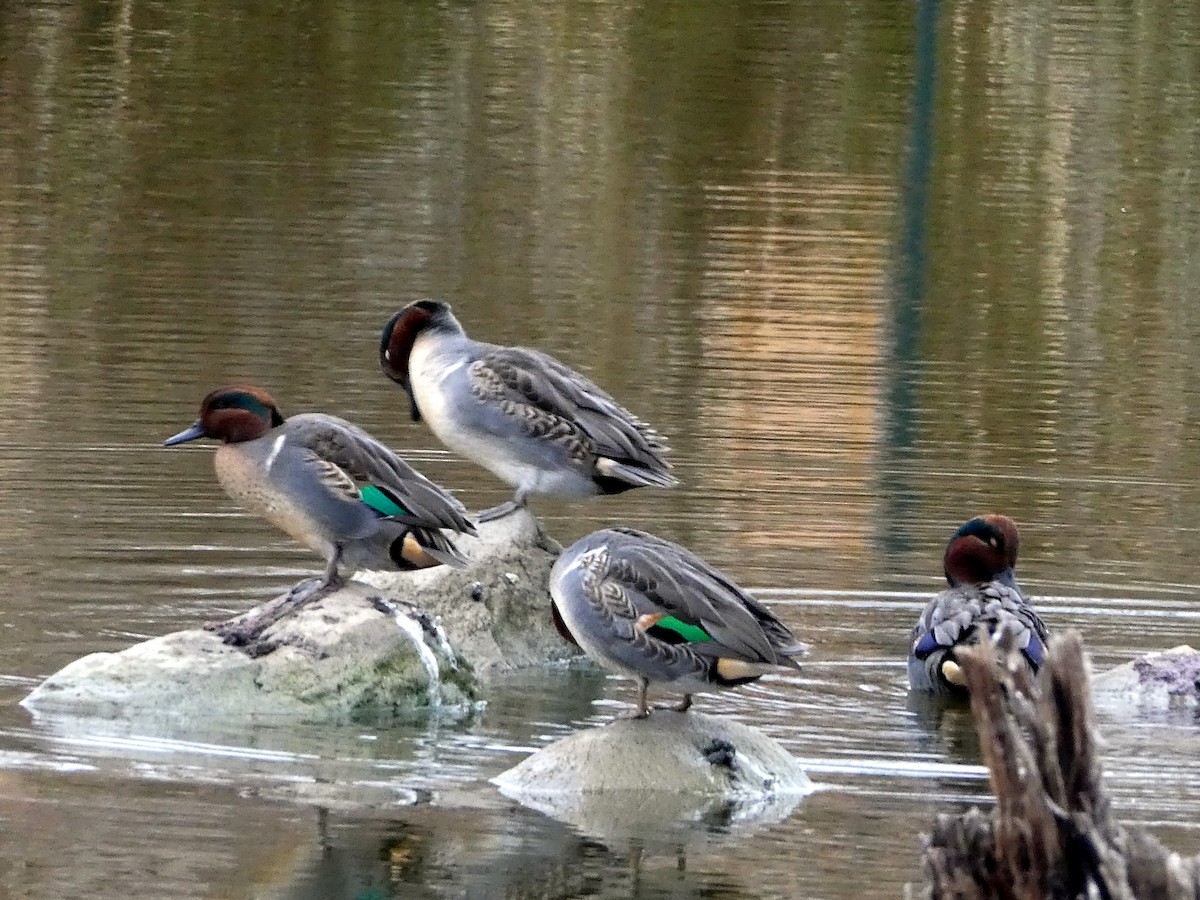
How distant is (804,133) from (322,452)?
20323 mm

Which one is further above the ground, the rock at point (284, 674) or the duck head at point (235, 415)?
the duck head at point (235, 415)

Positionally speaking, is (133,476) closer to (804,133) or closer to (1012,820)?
(1012,820)

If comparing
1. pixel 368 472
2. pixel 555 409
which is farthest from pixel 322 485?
pixel 555 409

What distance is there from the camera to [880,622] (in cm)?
1093

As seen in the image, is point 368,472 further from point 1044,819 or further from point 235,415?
point 1044,819

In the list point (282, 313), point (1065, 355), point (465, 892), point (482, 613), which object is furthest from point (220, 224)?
point (465, 892)

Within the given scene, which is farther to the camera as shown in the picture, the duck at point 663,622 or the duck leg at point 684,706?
the duck leg at point 684,706

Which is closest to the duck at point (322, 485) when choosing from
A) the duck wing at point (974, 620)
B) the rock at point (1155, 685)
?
→ the duck wing at point (974, 620)

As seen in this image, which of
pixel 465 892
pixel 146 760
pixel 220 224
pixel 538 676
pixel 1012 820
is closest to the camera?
pixel 1012 820

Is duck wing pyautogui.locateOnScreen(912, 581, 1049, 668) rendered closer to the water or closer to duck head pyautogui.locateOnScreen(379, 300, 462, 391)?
the water

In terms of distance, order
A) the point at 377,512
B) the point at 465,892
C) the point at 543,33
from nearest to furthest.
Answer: the point at 465,892, the point at 377,512, the point at 543,33

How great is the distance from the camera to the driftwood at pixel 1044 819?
16.7 feet

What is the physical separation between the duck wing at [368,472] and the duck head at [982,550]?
205 centimetres

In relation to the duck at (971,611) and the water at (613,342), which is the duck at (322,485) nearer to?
the water at (613,342)
